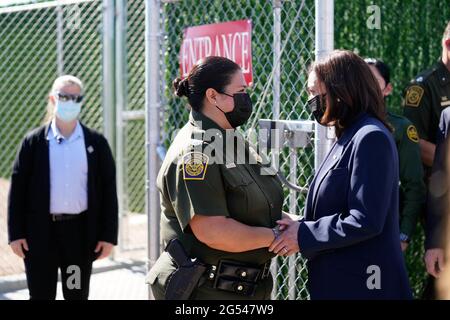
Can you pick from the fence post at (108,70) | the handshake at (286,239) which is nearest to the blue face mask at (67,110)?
the handshake at (286,239)

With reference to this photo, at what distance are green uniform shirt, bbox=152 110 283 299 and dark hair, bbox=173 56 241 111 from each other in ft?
0.28

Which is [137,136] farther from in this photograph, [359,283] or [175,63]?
[359,283]

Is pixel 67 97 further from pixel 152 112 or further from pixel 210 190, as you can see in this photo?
pixel 210 190

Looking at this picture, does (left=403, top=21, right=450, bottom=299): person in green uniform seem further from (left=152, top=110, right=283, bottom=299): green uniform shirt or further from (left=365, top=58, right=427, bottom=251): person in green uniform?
(left=152, top=110, right=283, bottom=299): green uniform shirt

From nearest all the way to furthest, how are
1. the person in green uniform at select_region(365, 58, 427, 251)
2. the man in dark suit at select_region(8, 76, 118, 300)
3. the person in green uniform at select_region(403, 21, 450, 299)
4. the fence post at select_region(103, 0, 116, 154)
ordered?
the person in green uniform at select_region(365, 58, 427, 251), the person in green uniform at select_region(403, 21, 450, 299), the man in dark suit at select_region(8, 76, 118, 300), the fence post at select_region(103, 0, 116, 154)

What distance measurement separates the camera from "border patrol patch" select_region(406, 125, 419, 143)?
4.05 meters

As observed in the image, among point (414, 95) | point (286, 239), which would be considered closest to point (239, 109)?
point (286, 239)

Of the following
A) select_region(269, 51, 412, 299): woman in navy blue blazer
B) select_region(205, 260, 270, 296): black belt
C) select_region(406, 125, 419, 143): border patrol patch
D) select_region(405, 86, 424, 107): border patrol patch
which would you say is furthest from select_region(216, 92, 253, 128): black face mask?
select_region(405, 86, 424, 107): border patrol patch

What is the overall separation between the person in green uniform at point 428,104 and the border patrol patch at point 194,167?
1.99 m

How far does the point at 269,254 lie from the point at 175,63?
2482 mm

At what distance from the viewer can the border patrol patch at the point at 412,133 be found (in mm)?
4055
